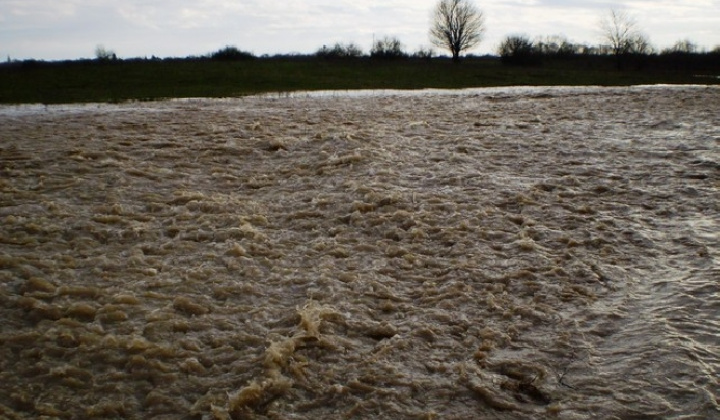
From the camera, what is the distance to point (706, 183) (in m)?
9.37

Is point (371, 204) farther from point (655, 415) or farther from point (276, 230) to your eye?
point (655, 415)

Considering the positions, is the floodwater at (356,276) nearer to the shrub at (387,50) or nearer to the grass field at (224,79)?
the grass field at (224,79)

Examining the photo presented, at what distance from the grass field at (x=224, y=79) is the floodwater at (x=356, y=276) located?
8.60 metres

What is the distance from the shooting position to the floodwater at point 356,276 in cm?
433

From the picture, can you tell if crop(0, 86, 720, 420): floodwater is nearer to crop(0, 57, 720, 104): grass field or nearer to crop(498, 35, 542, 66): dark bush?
crop(0, 57, 720, 104): grass field

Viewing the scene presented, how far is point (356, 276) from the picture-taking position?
6.25 m

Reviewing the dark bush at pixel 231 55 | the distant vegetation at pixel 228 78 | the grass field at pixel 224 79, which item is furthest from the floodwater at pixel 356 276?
the dark bush at pixel 231 55

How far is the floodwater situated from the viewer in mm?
4332

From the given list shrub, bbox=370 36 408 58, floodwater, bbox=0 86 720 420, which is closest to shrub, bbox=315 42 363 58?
A: shrub, bbox=370 36 408 58

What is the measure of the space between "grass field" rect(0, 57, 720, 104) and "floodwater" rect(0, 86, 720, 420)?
338 inches

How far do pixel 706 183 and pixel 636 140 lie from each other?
313cm

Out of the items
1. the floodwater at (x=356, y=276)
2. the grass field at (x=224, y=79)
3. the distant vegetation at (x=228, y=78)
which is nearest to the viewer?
the floodwater at (x=356, y=276)

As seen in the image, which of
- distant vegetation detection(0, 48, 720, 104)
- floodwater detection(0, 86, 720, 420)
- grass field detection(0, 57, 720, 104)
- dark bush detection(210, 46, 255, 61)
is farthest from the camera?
dark bush detection(210, 46, 255, 61)

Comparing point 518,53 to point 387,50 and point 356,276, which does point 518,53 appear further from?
point 356,276
